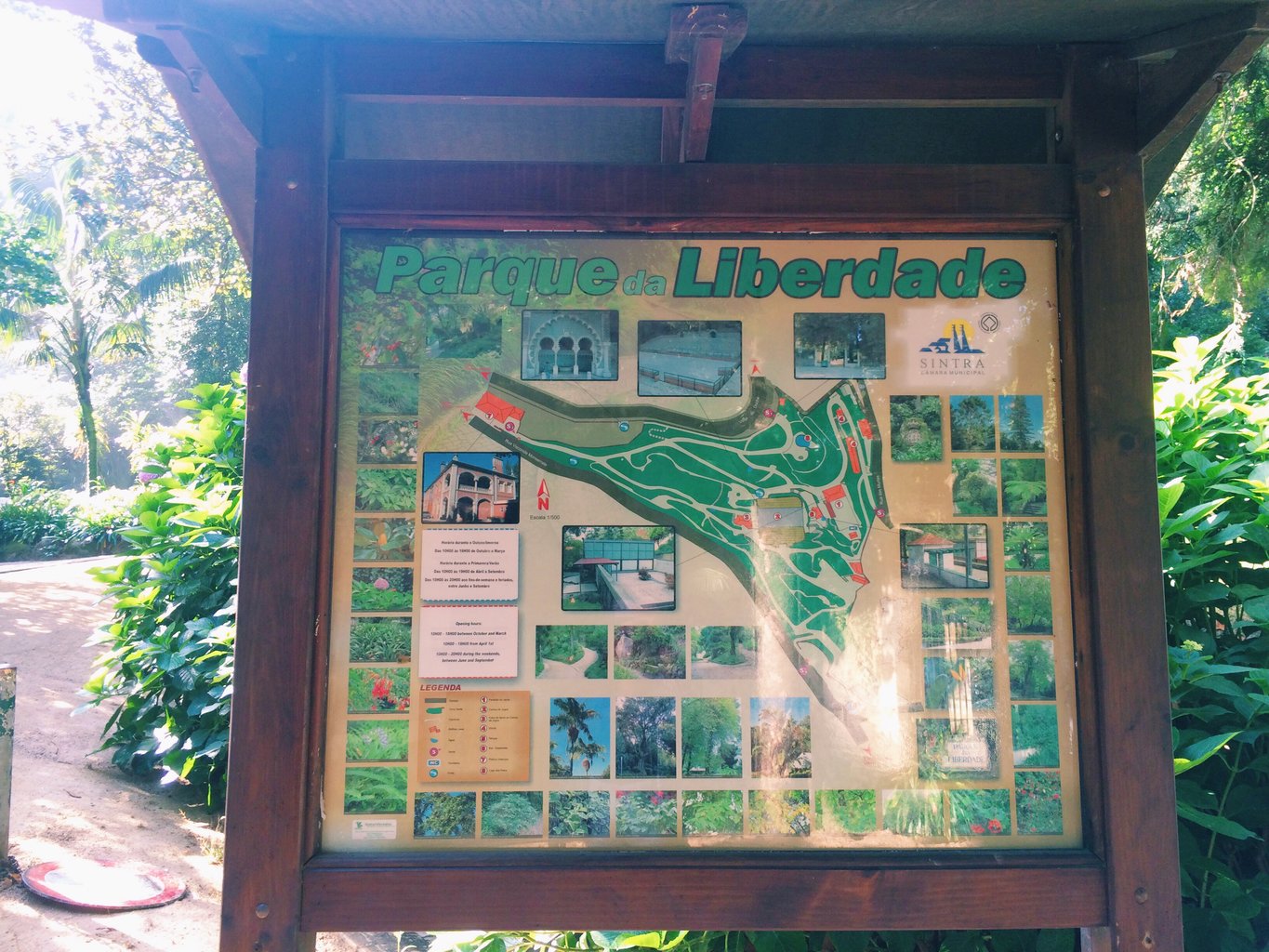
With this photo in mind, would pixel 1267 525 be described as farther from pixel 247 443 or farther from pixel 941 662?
pixel 247 443

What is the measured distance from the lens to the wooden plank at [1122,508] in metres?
2.02

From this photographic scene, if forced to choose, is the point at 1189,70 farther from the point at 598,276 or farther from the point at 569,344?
the point at 569,344

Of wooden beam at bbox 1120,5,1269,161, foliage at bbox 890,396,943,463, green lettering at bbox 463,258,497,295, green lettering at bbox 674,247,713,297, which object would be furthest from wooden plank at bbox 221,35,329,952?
wooden beam at bbox 1120,5,1269,161

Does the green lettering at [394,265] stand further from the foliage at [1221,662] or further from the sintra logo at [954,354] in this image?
the foliage at [1221,662]

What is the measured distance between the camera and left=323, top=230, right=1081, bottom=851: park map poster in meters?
2.09

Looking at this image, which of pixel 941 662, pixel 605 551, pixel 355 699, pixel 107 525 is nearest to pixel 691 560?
pixel 605 551

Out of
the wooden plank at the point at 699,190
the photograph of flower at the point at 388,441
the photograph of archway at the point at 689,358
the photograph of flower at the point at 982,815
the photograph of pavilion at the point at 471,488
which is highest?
the wooden plank at the point at 699,190

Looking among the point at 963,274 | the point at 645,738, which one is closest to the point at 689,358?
the point at 963,274

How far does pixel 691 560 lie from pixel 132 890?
12.0ft

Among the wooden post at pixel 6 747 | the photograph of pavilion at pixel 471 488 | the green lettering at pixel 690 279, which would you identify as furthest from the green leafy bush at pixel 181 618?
the green lettering at pixel 690 279

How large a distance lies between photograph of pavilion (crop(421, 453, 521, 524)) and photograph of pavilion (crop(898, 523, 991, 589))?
3.35ft

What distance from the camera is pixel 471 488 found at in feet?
7.04

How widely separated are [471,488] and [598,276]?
0.66 meters

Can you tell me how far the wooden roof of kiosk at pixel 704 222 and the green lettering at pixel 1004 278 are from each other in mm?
110
